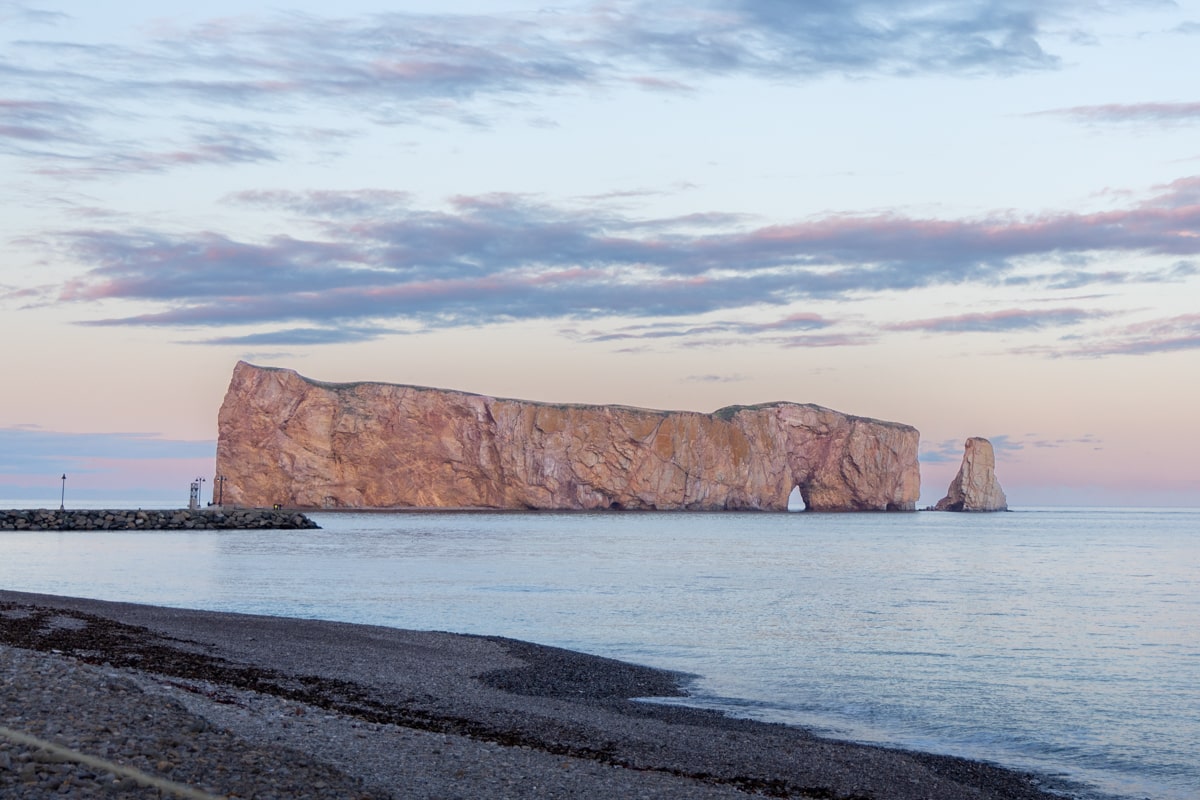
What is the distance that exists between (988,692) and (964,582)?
93.6 ft

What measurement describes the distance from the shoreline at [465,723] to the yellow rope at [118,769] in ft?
0.90

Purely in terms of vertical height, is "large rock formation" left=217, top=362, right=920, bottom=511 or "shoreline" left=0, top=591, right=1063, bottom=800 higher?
"large rock formation" left=217, top=362, right=920, bottom=511

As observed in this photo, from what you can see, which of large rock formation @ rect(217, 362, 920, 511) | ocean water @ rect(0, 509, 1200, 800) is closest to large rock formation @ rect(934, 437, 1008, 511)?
large rock formation @ rect(217, 362, 920, 511)

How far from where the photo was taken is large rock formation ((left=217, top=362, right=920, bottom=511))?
381ft

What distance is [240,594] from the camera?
35562 millimetres

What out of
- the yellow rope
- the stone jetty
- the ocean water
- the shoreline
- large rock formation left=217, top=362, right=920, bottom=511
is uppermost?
large rock formation left=217, top=362, right=920, bottom=511

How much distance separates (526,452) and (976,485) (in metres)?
79.6

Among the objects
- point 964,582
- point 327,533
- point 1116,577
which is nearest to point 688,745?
point 964,582

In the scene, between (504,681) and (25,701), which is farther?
(504,681)

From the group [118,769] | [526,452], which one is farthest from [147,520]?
[118,769]

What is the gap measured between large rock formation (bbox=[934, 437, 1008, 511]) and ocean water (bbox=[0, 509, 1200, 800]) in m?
83.7

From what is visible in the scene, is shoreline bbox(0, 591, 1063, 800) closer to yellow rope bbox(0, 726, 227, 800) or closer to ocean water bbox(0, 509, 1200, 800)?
yellow rope bbox(0, 726, 227, 800)

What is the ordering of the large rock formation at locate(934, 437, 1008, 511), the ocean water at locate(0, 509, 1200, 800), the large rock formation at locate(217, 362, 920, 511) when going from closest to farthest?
the ocean water at locate(0, 509, 1200, 800), the large rock formation at locate(217, 362, 920, 511), the large rock formation at locate(934, 437, 1008, 511)

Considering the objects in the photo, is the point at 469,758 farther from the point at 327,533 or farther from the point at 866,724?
the point at 327,533
